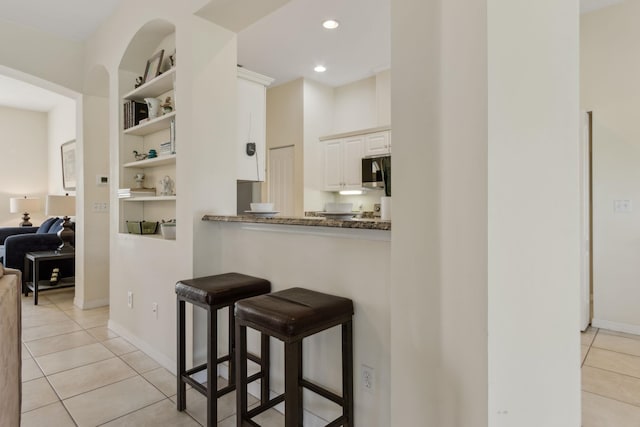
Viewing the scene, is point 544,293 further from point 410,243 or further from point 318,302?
point 318,302

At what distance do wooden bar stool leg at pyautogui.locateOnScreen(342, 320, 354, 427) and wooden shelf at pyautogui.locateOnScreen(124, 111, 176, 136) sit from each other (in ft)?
6.23

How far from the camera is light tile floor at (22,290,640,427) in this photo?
195 centimetres

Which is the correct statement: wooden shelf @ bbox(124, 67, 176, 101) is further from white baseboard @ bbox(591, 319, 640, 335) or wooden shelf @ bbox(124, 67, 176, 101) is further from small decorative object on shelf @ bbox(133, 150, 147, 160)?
white baseboard @ bbox(591, 319, 640, 335)

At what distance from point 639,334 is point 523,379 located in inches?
117

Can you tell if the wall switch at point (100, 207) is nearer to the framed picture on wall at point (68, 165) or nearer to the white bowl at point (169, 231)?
the white bowl at point (169, 231)

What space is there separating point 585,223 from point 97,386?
4068 mm

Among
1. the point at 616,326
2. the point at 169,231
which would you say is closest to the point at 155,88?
the point at 169,231

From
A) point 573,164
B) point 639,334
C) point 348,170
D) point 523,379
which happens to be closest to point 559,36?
point 573,164

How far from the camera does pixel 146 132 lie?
317cm

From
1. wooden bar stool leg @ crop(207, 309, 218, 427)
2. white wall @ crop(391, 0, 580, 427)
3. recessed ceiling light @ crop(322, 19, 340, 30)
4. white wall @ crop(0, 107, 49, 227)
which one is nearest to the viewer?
white wall @ crop(391, 0, 580, 427)

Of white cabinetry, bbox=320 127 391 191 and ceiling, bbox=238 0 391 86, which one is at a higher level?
ceiling, bbox=238 0 391 86

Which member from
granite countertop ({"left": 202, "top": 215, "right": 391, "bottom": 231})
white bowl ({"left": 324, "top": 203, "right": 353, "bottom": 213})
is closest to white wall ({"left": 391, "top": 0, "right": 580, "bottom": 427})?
granite countertop ({"left": 202, "top": 215, "right": 391, "bottom": 231})

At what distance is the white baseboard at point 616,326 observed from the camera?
316 cm

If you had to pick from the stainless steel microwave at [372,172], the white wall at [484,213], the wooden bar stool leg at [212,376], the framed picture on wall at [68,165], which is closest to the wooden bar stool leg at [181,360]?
the wooden bar stool leg at [212,376]
